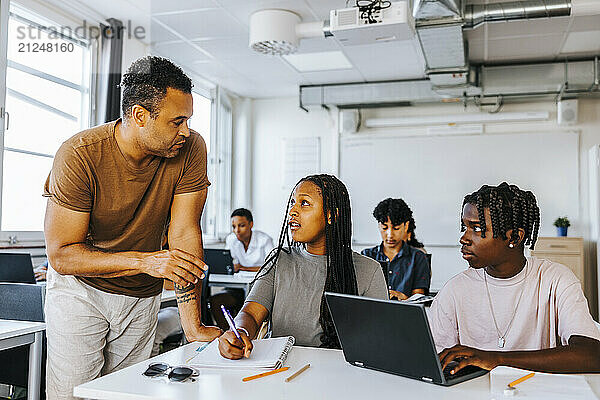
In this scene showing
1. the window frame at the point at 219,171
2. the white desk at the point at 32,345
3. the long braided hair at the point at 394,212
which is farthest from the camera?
the window frame at the point at 219,171

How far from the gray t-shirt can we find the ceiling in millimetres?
3229

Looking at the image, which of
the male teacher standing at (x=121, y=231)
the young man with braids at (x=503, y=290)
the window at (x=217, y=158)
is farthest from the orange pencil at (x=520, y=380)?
the window at (x=217, y=158)

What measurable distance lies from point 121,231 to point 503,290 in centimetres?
127

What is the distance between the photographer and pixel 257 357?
166 centimetres

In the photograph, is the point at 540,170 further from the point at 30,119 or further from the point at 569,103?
the point at 30,119

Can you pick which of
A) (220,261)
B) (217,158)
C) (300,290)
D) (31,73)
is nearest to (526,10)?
(220,261)

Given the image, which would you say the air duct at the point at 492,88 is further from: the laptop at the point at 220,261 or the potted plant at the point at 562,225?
the laptop at the point at 220,261

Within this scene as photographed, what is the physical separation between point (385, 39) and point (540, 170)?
10.4 ft

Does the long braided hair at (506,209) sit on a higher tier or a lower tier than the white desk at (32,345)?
higher

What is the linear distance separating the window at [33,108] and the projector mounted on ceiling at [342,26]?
159cm

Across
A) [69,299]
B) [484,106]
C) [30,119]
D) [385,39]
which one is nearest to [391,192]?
[484,106]

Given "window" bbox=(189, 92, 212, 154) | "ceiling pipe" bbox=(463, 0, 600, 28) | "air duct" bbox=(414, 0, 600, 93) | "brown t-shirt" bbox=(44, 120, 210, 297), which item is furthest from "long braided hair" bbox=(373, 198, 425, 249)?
"window" bbox=(189, 92, 212, 154)

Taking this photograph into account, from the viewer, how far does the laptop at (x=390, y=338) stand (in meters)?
1.41

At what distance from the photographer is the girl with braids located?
2037mm
